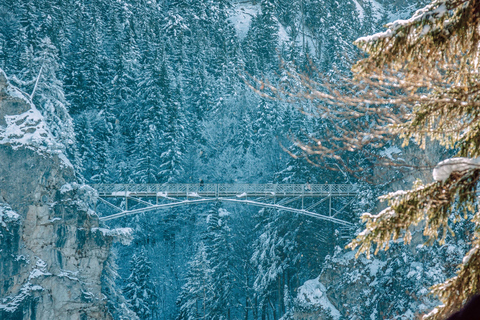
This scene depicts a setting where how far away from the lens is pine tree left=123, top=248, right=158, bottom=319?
1011 inches

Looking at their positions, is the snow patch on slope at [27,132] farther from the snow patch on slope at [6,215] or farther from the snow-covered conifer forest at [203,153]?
the snow-covered conifer forest at [203,153]

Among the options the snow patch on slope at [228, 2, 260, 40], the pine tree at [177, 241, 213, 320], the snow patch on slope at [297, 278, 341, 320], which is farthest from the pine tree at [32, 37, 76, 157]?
the snow patch on slope at [228, 2, 260, 40]

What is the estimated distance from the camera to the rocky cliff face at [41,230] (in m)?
17.5

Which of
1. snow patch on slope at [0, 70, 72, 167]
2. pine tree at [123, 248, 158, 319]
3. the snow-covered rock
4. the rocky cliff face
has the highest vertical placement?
snow patch on slope at [0, 70, 72, 167]

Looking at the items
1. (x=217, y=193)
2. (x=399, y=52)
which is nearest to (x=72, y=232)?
(x=217, y=193)

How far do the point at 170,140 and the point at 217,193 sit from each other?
9.18 metres

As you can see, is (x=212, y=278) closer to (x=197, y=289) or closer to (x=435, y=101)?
(x=197, y=289)

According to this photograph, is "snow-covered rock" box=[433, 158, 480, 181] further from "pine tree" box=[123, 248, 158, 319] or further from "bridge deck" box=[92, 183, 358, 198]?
"pine tree" box=[123, 248, 158, 319]

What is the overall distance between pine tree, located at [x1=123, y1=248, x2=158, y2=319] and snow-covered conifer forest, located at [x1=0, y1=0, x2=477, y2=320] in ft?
0.28

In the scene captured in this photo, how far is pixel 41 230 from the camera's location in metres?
18.5

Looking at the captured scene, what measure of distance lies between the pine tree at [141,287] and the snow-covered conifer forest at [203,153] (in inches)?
3.4

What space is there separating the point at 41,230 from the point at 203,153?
16452mm

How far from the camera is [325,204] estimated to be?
2595 cm

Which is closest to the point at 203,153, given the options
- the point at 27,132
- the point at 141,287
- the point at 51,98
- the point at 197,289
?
the point at 141,287
